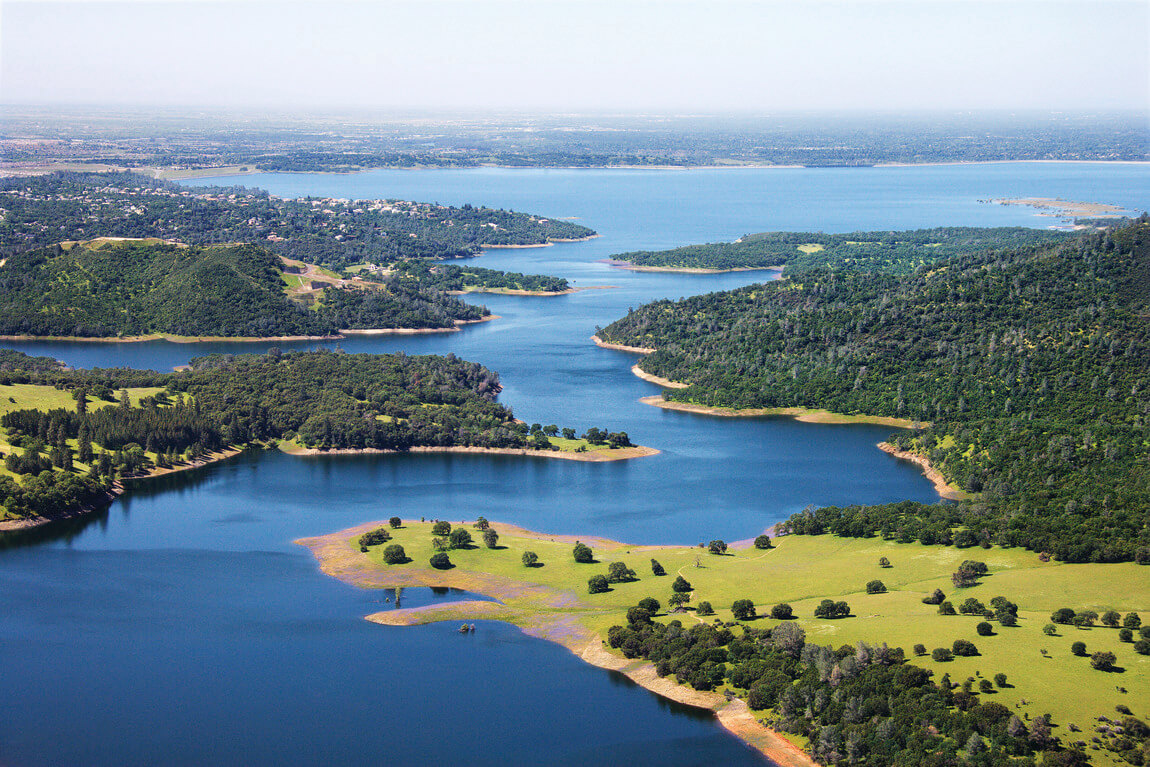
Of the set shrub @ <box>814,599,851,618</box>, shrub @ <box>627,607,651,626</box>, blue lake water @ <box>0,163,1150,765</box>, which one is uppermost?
shrub @ <box>814,599,851,618</box>

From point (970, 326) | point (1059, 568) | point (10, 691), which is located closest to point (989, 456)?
point (1059, 568)

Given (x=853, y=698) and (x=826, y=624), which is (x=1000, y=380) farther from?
(x=853, y=698)

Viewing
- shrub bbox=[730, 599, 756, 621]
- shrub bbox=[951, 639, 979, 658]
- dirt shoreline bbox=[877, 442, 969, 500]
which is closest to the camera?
shrub bbox=[951, 639, 979, 658]

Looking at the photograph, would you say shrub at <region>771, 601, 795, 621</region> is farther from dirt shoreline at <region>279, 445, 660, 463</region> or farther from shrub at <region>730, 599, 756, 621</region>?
dirt shoreline at <region>279, 445, 660, 463</region>

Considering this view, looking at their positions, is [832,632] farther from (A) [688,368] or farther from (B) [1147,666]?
(A) [688,368]

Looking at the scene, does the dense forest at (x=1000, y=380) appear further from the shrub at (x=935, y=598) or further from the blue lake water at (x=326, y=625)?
the shrub at (x=935, y=598)

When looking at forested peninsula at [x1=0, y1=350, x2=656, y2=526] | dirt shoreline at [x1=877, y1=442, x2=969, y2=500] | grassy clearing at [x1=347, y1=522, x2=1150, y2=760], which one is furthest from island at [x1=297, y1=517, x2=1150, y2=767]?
forested peninsula at [x1=0, y1=350, x2=656, y2=526]

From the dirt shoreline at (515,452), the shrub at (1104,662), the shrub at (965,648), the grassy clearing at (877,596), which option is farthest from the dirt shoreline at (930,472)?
the shrub at (1104,662)

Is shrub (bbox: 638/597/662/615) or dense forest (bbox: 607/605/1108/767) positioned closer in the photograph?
dense forest (bbox: 607/605/1108/767)
